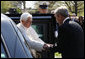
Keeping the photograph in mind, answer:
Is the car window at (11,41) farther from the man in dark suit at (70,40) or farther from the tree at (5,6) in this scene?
the tree at (5,6)

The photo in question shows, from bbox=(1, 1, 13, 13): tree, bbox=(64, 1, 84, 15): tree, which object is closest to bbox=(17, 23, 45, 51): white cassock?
bbox=(1, 1, 13, 13): tree

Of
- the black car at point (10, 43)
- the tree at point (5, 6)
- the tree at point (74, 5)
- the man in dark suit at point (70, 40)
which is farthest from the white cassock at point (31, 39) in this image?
the tree at point (74, 5)

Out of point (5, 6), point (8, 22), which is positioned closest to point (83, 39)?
point (8, 22)

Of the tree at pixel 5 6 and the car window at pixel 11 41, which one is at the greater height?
the car window at pixel 11 41

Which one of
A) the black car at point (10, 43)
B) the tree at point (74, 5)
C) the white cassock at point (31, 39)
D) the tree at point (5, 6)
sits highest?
the black car at point (10, 43)

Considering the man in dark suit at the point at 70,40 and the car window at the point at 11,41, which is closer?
the car window at the point at 11,41

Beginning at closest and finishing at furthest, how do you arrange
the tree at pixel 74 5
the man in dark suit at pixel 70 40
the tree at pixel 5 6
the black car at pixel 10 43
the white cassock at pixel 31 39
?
the black car at pixel 10 43 → the man in dark suit at pixel 70 40 → the white cassock at pixel 31 39 → the tree at pixel 5 6 → the tree at pixel 74 5

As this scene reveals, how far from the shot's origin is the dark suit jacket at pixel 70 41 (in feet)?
14.1

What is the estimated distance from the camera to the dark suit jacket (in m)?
4.29

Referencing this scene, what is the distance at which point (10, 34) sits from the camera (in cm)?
263

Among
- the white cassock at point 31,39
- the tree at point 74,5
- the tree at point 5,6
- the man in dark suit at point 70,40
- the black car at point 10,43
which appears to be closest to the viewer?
the black car at point 10,43

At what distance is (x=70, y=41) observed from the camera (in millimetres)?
4297

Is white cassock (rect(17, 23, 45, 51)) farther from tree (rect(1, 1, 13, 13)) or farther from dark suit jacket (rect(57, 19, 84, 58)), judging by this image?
tree (rect(1, 1, 13, 13))

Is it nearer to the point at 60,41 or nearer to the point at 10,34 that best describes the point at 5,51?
the point at 10,34
